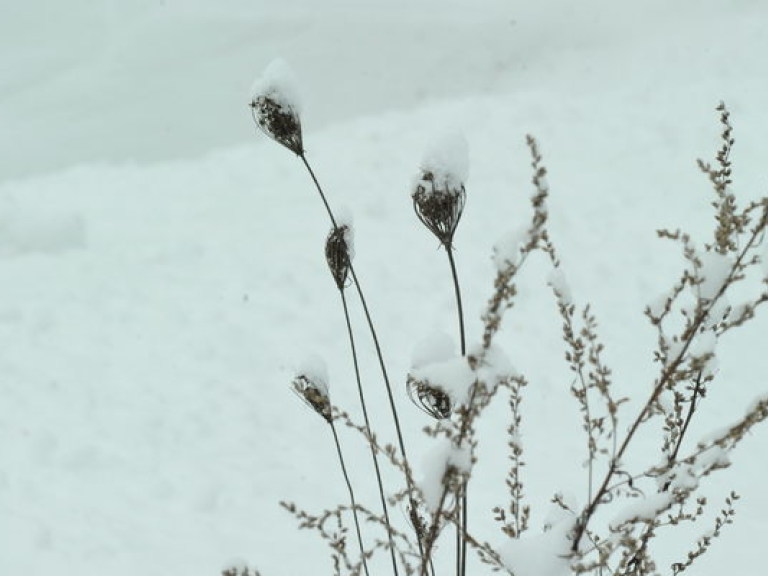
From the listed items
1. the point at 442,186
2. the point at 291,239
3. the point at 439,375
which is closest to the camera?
the point at 439,375

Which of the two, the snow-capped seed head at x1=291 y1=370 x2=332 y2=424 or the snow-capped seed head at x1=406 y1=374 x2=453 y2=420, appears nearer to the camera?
the snow-capped seed head at x1=406 y1=374 x2=453 y2=420

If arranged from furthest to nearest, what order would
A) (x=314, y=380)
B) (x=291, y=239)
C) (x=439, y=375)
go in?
(x=291, y=239), (x=314, y=380), (x=439, y=375)

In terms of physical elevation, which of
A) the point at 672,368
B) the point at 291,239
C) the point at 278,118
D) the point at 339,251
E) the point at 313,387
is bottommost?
the point at 672,368

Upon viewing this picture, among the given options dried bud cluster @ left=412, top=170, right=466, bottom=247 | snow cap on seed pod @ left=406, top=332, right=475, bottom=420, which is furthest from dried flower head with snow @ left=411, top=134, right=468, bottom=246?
snow cap on seed pod @ left=406, top=332, right=475, bottom=420

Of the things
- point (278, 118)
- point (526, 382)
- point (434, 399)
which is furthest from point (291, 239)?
point (526, 382)

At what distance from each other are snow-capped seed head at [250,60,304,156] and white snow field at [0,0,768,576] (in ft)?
2.35

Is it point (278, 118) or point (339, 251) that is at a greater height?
point (278, 118)

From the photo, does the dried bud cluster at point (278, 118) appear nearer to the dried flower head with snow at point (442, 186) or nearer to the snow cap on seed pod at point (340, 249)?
the snow cap on seed pod at point (340, 249)

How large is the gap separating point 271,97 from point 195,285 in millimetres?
2902

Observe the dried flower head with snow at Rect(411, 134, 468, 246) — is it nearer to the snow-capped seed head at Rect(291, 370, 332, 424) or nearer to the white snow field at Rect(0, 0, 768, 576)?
the snow-capped seed head at Rect(291, 370, 332, 424)

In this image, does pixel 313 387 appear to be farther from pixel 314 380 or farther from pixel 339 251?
pixel 339 251

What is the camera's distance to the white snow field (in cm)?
290

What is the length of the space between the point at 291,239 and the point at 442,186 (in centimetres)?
337

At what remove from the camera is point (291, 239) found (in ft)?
14.4
